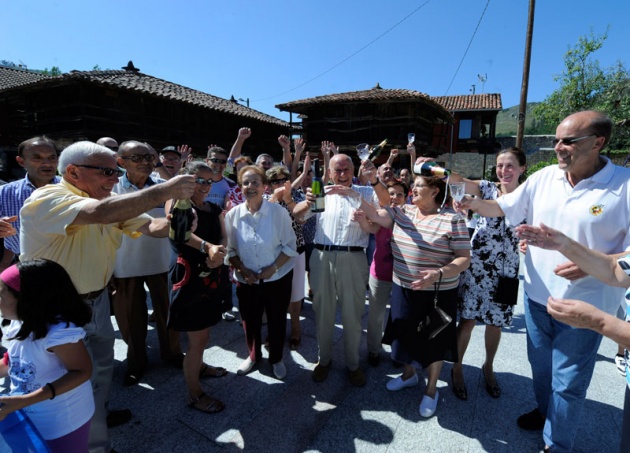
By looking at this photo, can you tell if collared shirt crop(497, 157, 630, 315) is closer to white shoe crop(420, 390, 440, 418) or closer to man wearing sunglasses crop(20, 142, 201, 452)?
white shoe crop(420, 390, 440, 418)

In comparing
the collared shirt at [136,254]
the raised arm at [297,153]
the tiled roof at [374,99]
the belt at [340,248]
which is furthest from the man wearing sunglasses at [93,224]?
the tiled roof at [374,99]

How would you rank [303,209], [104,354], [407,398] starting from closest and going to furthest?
[104,354]
[407,398]
[303,209]

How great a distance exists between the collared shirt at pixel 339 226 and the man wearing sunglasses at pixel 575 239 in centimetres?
129

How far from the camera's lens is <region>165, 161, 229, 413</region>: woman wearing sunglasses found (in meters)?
2.43

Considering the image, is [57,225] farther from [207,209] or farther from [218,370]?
[218,370]

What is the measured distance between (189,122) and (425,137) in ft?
42.7

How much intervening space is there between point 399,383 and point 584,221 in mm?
1906

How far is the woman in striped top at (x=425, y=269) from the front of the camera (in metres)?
2.45

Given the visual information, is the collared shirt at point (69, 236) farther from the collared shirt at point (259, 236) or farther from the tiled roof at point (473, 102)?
the tiled roof at point (473, 102)

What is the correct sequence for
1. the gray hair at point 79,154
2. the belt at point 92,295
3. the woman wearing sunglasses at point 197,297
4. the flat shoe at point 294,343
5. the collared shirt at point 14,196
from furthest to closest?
the flat shoe at point 294,343, the collared shirt at point 14,196, the woman wearing sunglasses at point 197,297, the belt at point 92,295, the gray hair at point 79,154

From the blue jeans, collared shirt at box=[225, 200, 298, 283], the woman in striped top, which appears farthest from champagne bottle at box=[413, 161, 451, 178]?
collared shirt at box=[225, 200, 298, 283]

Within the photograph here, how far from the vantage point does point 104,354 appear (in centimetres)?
222

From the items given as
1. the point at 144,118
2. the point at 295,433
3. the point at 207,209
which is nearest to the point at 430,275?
the point at 295,433

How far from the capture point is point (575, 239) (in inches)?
76.9
